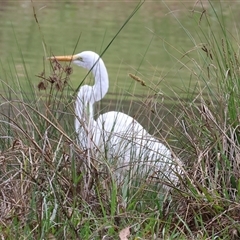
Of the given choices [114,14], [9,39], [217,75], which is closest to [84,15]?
[114,14]

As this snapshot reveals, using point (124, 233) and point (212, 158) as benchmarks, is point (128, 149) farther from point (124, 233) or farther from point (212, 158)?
point (124, 233)

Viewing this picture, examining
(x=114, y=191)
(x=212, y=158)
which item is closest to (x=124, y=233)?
(x=114, y=191)

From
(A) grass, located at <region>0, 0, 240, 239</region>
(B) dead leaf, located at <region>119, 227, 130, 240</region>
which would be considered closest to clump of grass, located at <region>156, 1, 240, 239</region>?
(A) grass, located at <region>0, 0, 240, 239</region>

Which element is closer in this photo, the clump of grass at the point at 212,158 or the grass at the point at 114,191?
the grass at the point at 114,191

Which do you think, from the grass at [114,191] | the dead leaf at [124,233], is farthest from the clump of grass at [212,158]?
the dead leaf at [124,233]

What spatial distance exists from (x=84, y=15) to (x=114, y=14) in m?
0.61

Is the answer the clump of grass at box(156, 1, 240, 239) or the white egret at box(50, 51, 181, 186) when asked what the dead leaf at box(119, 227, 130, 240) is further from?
the white egret at box(50, 51, 181, 186)

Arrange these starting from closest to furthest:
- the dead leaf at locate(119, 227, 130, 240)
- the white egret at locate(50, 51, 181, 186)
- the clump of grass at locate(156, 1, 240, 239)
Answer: the dead leaf at locate(119, 227, 130, 240)
the clump of grass at locate(156, 1, 240, 239)
the white egret at locate(50, 51, 181, 186)

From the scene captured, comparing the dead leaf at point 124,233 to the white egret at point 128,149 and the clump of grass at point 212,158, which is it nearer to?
the clump of grass at point 212,158

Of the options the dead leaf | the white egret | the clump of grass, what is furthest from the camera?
the white egret

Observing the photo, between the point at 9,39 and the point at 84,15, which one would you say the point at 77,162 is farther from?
the point at 84,15

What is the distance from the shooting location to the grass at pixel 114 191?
2539mm

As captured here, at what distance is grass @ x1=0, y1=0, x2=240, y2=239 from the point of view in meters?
2.54

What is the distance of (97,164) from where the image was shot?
9.25ft
